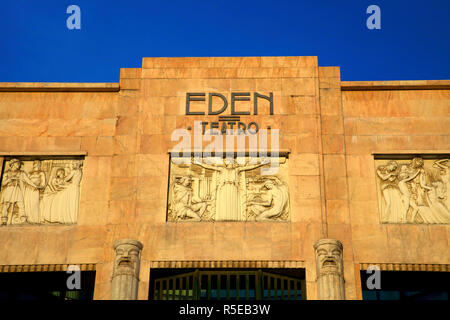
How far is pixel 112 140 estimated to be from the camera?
22.3 metres

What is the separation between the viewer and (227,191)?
21391 mm

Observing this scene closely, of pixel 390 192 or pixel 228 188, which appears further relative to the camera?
pixel 390 192

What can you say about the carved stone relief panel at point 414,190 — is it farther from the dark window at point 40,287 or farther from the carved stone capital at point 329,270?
the dark window at point 40,287

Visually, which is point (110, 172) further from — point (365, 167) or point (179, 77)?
point (365, 167)

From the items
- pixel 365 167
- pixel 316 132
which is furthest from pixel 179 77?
pixel 365 167

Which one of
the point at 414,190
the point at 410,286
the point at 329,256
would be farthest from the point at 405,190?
the point at 329,256

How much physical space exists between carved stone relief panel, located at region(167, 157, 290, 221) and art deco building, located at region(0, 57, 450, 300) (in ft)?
0.14

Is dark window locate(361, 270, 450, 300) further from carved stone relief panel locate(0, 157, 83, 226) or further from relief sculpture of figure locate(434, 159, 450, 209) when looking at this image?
carved stone relief panel locate(0, 157, 83, 226)

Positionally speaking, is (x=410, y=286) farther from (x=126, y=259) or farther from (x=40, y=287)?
(x=40, y=287)

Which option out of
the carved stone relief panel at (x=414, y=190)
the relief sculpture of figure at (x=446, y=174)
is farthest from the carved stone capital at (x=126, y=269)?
the relief sculpture of figure at (x=446, y=174)

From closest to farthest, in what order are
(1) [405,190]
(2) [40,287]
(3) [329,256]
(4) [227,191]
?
1. (3) [329,256]
2. (4) [227,191]
3. (1) [405,190]
4. (2) [40,287]

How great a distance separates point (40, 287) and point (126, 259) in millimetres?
5148

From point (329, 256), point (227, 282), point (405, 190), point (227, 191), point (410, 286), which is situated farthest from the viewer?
point (410, 286)
